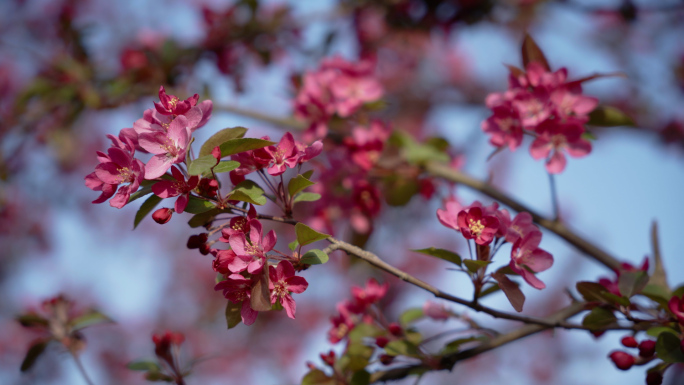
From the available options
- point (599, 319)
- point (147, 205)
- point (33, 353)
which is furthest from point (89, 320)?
point (599, 319)

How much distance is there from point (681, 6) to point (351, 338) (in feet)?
10.0

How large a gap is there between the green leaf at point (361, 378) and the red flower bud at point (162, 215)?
0.66 meters

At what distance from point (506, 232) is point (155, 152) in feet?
2.51

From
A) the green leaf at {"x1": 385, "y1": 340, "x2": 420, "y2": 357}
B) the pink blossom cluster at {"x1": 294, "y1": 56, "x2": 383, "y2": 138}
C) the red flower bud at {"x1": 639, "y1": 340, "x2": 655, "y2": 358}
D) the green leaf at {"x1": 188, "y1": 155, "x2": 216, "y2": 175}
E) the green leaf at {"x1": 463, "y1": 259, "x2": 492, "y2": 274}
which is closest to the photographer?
the green leaf at {"x1": 188, "y1": 155, "x2": 216, "y2": 175}

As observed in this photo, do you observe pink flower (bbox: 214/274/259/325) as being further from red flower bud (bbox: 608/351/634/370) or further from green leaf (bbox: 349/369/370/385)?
red flower bud (bbox: 608/351/634/370)

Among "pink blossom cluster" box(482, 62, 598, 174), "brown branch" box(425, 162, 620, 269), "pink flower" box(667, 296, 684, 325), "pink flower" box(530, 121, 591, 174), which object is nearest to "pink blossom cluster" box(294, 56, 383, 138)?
"brown branch" box(425, 162, 620, 269)

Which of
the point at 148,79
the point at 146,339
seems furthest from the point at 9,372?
the point at 148,79

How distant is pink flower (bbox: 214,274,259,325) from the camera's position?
0.93 metres

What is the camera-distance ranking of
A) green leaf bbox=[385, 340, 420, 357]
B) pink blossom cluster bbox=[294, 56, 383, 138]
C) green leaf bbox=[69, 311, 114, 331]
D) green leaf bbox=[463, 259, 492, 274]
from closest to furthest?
green leaf bbox=[463, 259, 492, 274]
green leaf bbox=[385, 340, 420, 357]
green leaf bbox=[69, 311, 114, 331]
pink blossom cluster bbox=[294, 56, 383, 138]

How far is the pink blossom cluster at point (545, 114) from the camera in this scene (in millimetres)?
1320

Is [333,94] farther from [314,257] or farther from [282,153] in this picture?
[314,257]

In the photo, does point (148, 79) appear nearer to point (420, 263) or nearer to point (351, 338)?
point (351, 338)

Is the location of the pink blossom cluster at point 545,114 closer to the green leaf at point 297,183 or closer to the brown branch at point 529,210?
the brown branch at point 529,210

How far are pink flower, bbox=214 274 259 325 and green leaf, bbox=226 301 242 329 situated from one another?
Answer: 0.16ft
